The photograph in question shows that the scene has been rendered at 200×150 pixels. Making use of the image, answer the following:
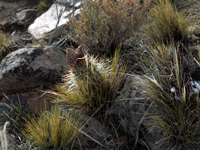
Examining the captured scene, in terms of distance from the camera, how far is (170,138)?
5.29ft

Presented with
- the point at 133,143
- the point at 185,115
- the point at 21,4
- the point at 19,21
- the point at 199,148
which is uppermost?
the point at 21,4

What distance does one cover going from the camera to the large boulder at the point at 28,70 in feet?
8.62

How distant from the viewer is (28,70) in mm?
2668

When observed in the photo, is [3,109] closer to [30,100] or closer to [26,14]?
[30,100]

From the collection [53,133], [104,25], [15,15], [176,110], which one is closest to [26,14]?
[15,15]

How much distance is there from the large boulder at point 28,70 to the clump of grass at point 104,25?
639mm

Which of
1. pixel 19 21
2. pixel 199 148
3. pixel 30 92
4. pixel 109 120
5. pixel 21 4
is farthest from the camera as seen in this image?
pixel 21 4

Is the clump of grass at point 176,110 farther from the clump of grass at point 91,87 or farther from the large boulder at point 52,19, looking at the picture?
the large boulder at point 52,19

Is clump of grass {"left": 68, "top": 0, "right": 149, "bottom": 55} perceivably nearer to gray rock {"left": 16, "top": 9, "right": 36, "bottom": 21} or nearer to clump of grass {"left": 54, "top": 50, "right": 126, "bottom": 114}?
clump of grass {"left": 54, "top": 50, "right": 126, "bottom": 114}

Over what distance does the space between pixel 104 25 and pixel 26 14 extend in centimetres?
444

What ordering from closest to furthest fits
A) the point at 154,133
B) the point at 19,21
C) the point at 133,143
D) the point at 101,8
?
the point at 154,133, the point at 133,143, the point at 101,8, the point at 19,21

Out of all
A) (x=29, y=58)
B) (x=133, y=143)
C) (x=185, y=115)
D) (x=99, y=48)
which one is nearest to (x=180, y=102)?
(x=185, y=115)

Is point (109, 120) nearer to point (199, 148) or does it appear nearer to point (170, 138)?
point (170, 138)

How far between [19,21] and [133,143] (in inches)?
219
